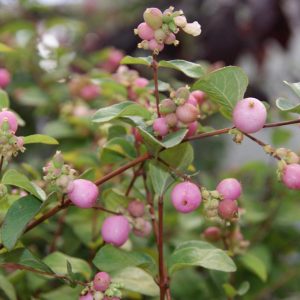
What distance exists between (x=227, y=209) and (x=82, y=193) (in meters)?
0.10

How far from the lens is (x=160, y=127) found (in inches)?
15.9

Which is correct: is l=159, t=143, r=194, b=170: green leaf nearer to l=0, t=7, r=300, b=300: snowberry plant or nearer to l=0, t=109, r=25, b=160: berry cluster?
l=0, t=7, r=300, b=300: snowberry plant

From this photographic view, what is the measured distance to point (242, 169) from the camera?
2.69 ft

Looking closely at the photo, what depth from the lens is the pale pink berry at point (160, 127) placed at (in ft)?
1.32

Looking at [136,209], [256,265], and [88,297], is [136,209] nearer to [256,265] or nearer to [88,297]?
[88,297]

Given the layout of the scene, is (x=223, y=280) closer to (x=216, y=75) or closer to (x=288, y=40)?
(x=216, y=75)

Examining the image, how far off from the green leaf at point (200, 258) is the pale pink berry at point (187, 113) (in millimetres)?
105

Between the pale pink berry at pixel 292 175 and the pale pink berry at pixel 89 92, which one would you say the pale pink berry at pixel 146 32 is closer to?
the pale pink berry at pixel 292 175

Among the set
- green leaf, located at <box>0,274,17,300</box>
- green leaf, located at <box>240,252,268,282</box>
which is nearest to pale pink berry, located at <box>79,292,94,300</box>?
green leaf, located at <box>0,274,17,300</box>

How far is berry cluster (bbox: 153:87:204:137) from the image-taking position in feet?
1.30

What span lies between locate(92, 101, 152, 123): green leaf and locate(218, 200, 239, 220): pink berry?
9cm

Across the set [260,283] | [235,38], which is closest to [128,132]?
[260,283]

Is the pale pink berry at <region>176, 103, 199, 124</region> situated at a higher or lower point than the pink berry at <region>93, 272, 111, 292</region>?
higher

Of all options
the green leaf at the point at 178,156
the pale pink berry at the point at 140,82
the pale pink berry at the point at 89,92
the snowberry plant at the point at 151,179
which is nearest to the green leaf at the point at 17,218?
the snowberry plant at the point at 151,179
